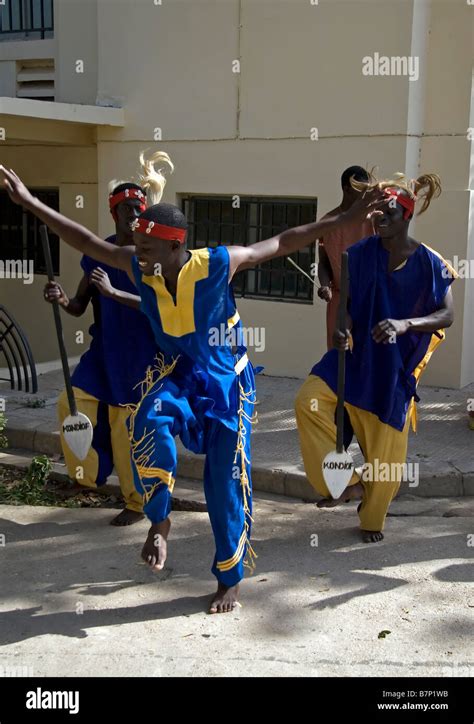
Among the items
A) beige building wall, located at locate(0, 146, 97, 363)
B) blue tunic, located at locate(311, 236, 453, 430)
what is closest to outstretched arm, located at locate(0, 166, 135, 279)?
blue tunic, located at locate(311, 236, 453, 430)

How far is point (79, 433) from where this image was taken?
5.24 meters

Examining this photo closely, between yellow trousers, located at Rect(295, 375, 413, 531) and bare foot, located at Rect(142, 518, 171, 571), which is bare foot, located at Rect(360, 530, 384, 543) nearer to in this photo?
yellow trousers, located at Rect(295, 375, 413, 531)

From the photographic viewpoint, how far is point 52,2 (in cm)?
1099

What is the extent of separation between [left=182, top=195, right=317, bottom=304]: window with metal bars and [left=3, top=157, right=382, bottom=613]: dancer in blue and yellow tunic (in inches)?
192

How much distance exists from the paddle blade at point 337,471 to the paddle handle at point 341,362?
0.14 ft

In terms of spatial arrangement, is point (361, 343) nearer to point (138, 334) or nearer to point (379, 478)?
point (379, 478)

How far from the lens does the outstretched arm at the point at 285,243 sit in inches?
166

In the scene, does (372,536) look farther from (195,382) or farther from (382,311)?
(195,382)

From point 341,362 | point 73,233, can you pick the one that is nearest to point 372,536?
point 341,362

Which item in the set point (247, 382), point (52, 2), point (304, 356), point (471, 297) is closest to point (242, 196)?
point (304, 356)

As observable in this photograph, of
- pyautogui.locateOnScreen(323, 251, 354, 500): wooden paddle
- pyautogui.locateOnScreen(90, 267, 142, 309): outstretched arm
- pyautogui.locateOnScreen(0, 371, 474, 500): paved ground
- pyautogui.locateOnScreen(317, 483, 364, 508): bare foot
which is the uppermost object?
pyautogui.locateOnScreen(90, 267, 142, 309): outstretched arm

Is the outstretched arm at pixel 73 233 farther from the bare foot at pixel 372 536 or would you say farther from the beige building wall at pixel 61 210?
the beige building wall at pixel 61 210

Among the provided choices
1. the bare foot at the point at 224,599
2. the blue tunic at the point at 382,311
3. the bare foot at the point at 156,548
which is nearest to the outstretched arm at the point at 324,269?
the blue tunic at the point at 382,311

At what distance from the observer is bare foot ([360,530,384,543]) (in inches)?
203
